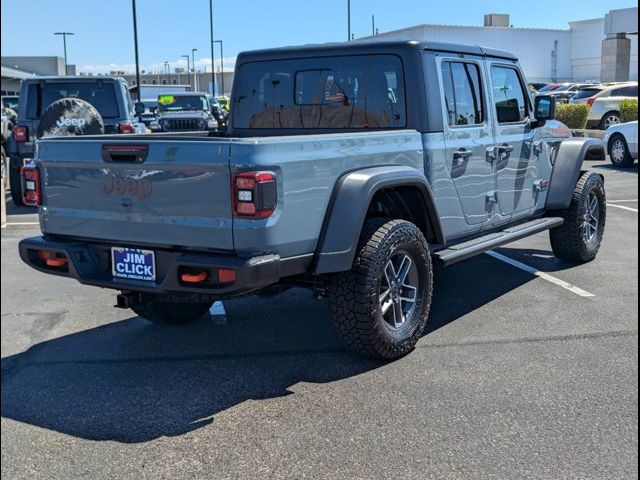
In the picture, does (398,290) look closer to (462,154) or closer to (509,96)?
(462,154)

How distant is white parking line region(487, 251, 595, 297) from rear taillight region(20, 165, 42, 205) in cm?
430

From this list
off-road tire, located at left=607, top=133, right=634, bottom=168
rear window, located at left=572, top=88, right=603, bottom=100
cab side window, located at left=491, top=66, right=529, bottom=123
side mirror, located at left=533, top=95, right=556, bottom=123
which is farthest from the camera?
rear window, located at left=572, top=88, right=603, bottom=100

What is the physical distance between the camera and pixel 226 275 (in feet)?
12.7

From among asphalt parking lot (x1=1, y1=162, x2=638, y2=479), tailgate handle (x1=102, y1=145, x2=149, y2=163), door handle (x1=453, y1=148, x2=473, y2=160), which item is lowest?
asphalt parking lot (x1=1, y1=162, x2=638, y2=479)

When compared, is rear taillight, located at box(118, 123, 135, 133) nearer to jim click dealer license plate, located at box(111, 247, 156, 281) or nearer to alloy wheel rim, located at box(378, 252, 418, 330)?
jim click dealer license plate, located at box(111, 247, 156, 281)

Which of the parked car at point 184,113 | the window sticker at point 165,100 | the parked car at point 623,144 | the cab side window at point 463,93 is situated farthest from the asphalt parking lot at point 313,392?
the window sticker at point 165,100

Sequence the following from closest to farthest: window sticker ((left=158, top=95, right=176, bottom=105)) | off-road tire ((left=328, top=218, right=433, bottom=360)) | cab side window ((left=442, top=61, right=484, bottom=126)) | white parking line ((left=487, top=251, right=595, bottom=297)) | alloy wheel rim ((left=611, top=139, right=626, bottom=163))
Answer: off-road tire ((left=328, top=218, right=433, bottom=360)) → cab side window ((left=442, top=61, right=484, bottom=126)) → white parking line ((left=487, top=251, right=595, bottom=297)) → alloy wheel rim ((left=611, top=139, right=626, bottom=163)) → window sticker ((left=158, top=95, right=176, bottom=105))

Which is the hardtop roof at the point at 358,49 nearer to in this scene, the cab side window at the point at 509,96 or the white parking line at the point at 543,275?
the cab side window at the point at 509,96

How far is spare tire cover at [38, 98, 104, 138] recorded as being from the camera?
10.7 m

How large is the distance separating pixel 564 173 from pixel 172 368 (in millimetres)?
4221

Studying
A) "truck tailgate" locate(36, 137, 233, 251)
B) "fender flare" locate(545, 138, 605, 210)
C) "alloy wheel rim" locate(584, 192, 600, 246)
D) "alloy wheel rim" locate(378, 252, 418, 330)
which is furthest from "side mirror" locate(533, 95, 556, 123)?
"truck tailgate" locate(36, 137, 233, 251)

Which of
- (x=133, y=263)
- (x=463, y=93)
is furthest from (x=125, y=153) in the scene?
(x=463, y=93)

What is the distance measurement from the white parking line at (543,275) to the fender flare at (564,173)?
0.63 meters

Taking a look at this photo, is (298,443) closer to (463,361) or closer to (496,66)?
(463,361)
